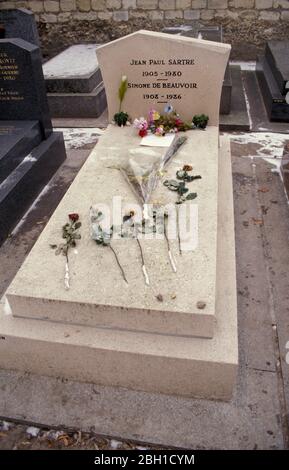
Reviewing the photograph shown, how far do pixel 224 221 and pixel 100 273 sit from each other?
1.29m

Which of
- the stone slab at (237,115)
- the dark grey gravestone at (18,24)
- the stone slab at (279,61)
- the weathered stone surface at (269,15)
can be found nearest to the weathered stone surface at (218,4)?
the weathered stone surface at (269,15)

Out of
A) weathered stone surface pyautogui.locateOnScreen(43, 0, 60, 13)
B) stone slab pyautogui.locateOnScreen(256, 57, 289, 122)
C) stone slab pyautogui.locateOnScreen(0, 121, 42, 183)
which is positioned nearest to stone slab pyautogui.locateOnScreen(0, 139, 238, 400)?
stone slab pyautogui.locateOnScreen(0, 121, 42, 183)

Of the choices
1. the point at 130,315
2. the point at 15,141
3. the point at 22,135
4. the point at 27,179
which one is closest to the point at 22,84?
the point at 22,135

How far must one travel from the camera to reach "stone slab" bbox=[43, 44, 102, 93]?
6.27 m

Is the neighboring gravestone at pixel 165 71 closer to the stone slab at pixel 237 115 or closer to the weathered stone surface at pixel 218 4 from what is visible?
the stone slab at pixel 237 115

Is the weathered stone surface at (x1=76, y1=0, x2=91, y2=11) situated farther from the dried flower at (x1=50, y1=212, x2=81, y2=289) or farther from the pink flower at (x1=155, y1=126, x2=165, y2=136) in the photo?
the dried flower at (x1=50, y1=212, x2=81, y2=289)

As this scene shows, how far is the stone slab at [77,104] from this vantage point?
634 centimetres

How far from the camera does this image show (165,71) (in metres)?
4.22

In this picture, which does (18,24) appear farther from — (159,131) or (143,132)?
(159,131)

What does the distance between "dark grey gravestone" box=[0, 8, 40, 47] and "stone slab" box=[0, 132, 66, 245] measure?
106 inches

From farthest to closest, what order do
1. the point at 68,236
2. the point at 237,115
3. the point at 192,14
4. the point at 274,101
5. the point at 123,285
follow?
the point at 192,14, the point at 237,115, the point at 274,101, the point at 68,236, the point at 123,285

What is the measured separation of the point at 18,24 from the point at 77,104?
Answer: 1.70 m

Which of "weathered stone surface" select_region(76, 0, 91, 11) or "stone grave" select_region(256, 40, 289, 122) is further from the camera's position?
"weathered stone surface" select_region(76, 0, 91, 11)

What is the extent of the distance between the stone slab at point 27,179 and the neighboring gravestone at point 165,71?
3.15ft
